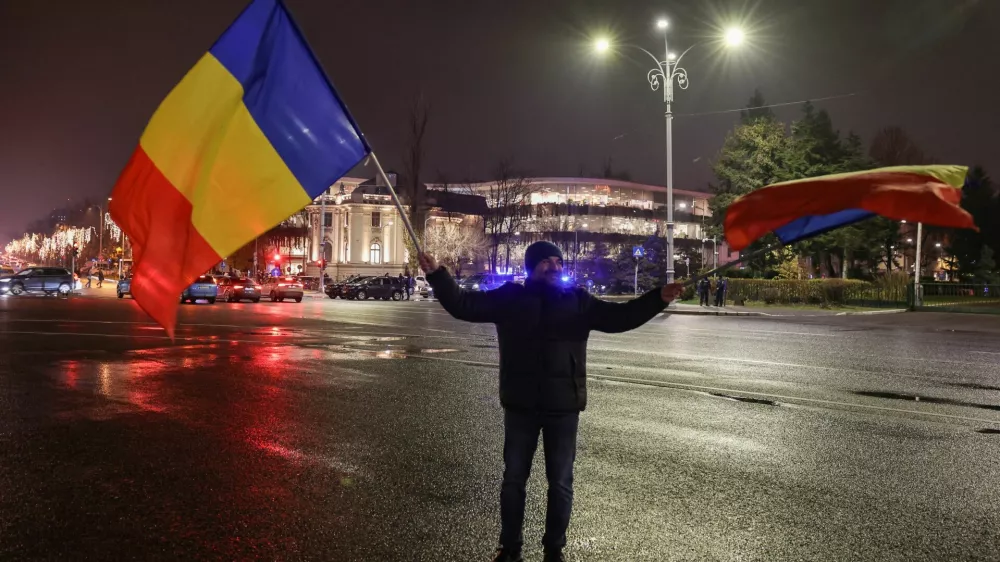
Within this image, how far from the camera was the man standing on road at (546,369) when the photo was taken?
3.83m

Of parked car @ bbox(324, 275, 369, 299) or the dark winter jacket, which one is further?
parked car @ bbox(324, 275, 369, 299)

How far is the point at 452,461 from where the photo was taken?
20.2ft

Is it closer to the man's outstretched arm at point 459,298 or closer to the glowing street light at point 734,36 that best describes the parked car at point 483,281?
the glowing street light at point 734,36

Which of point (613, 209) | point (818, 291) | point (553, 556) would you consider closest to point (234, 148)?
point (553, 556)

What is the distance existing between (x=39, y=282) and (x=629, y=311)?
1992 inches

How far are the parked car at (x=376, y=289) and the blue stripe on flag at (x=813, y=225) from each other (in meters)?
48.5

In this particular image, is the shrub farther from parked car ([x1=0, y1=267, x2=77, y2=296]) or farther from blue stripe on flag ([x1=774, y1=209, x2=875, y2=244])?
parked car ([x1=0, y1=267, x2=77, y2=296])

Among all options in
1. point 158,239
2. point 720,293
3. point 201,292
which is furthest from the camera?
point 720,293

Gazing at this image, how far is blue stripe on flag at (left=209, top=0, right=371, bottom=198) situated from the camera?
15.3ft

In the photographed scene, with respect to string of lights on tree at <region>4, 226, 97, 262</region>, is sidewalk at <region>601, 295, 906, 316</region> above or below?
below

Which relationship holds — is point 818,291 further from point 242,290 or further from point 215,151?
point 215,151

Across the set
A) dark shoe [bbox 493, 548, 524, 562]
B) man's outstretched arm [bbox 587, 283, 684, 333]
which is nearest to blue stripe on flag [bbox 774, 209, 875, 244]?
man's outstretched arm [bbox 587, 283, 684, 333]

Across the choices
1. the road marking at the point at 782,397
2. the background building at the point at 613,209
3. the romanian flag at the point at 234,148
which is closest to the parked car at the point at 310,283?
the background building at the point at 613,209

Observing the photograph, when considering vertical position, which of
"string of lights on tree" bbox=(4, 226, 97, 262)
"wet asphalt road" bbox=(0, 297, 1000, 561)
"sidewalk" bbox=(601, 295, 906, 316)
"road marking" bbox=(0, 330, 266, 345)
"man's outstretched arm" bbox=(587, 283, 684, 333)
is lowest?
"wet asphalt road" bbox=(0, 297, 1000, 561)
